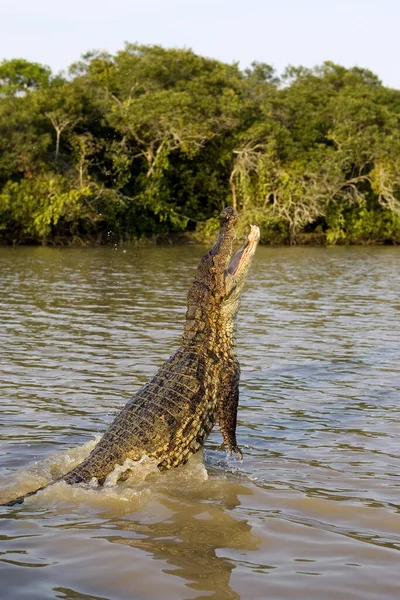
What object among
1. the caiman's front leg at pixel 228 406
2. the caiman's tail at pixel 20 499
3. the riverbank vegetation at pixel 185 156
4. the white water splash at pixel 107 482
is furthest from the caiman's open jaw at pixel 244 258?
the riverbank vegetation at pixel 185 156

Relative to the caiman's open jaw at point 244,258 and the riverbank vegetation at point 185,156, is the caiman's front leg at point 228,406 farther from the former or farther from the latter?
the riverbank vegetation at point 185,156

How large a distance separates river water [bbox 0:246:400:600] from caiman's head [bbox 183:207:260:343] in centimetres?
95

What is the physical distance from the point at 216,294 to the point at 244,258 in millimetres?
394

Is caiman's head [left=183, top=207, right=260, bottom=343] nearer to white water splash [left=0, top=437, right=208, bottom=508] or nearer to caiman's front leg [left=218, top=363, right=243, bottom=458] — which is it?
caiman's front leg [left=218, top=363, right=243, bottom=458]

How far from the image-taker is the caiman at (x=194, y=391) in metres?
5.63

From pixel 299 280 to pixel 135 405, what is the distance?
1623 centimetres

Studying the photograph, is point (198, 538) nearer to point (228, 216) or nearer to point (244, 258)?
point (244, 258)

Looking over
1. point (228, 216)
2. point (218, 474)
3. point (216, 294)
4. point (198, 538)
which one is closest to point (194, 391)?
point (218, 474)

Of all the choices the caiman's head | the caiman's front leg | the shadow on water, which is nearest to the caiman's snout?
the caiman's head

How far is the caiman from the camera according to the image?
5.63 meters

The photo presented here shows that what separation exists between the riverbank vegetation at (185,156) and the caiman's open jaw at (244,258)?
2733cm

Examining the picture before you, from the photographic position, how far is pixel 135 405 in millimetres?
5785

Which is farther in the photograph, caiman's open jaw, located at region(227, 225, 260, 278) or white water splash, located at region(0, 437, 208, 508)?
caiman's open jaw, located at region(227, 225, 260, 278)

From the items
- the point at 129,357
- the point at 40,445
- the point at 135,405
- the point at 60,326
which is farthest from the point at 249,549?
the point at 60,326
